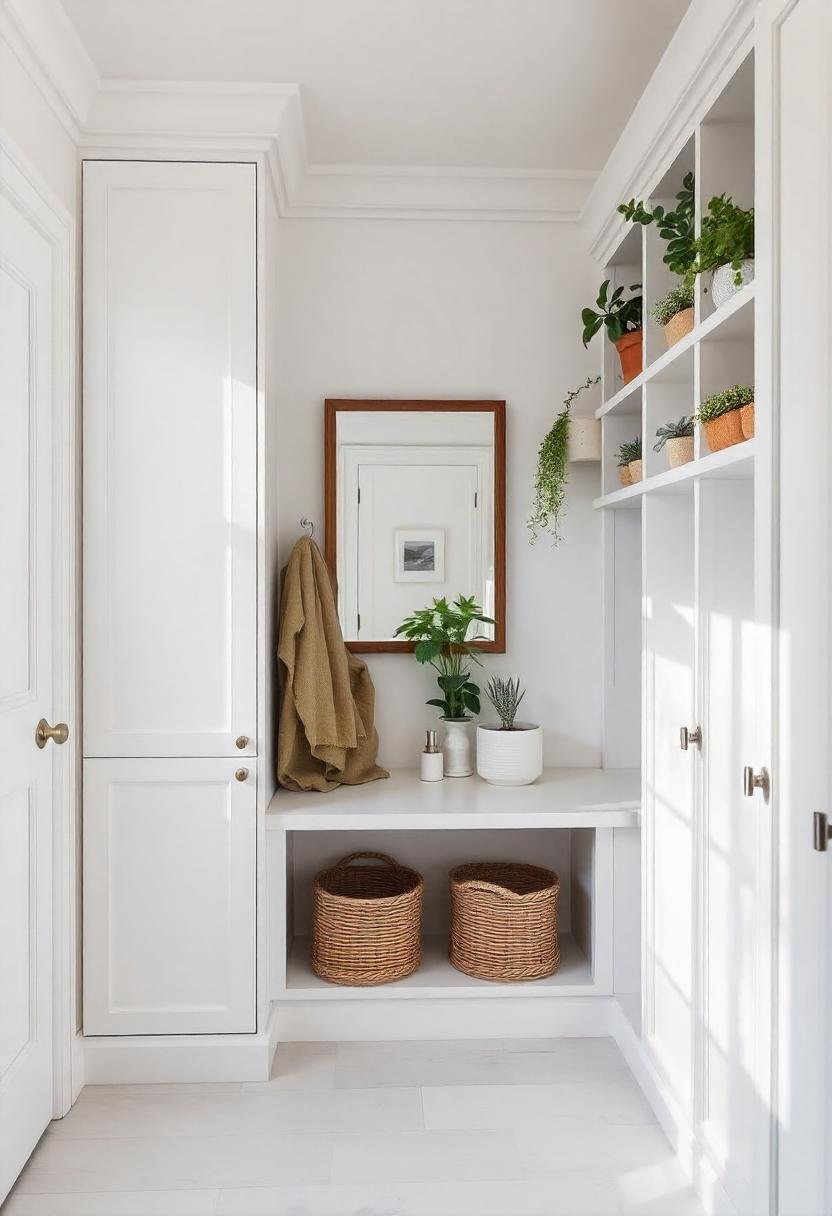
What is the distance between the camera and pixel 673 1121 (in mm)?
2125

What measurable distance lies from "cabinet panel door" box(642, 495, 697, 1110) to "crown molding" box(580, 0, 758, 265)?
84 centimetres

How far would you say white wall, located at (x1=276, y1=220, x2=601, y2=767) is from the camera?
298 centimetres

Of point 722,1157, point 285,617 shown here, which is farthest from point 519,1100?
point 285,617

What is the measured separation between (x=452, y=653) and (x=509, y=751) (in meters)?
0.39

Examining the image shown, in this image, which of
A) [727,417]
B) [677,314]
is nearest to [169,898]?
[727,417]

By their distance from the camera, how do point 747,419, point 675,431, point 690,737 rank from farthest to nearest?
point 675,431
point 690,737
point 747,419

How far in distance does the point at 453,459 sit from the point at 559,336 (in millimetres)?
547

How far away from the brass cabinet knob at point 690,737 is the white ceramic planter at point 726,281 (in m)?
0.89

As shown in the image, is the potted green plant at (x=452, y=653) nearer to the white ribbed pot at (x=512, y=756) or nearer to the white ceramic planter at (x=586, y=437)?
the white ribbed pot at (x=512, y=756)

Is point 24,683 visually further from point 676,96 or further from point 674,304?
point 676,96

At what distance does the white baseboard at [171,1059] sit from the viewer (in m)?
2.42

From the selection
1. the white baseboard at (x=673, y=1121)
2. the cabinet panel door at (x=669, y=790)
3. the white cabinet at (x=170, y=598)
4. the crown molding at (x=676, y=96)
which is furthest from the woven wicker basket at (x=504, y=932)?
the crown molding at (x=676, y=96)

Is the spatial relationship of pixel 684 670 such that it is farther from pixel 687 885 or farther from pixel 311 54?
pixel 311 54

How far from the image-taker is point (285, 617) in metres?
2.67
